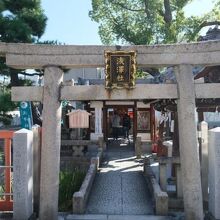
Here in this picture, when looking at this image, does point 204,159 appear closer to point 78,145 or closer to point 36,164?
point 36,164

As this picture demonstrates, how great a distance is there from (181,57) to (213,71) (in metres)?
4.94

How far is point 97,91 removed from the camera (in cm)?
814

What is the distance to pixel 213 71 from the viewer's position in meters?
12.7

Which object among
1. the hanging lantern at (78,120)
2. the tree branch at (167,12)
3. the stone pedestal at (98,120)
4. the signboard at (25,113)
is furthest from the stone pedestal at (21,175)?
the tree branch at (167,12)

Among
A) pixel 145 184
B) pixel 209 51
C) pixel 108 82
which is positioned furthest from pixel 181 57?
pixel 145 184

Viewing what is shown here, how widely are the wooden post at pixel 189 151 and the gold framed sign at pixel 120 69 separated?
107 cm

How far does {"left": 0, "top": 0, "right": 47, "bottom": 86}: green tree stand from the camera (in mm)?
17125

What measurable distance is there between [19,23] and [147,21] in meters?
11.3

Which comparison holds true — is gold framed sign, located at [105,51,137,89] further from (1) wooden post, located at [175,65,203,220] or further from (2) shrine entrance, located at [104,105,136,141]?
(2) shrine entrance, located at [104,105,136,141]

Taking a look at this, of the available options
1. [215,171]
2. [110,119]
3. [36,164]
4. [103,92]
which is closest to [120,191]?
[36,164]

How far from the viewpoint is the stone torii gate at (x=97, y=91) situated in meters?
7.98

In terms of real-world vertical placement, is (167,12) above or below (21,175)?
above

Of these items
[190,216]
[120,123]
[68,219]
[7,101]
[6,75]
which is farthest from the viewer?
[120,123]

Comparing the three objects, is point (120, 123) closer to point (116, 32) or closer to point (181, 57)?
point (116, 32)
